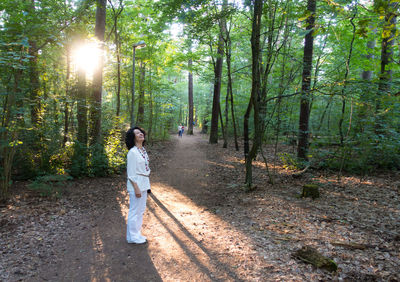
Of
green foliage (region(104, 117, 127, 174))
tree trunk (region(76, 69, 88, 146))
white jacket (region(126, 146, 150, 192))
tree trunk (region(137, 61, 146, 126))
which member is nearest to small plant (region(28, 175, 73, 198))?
tree trunk (region(76, 69, 88, 146))

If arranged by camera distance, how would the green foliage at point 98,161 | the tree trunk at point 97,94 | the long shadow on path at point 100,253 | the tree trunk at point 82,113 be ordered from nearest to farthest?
1. the long shadow on path at point 100,253
2. the tree trunk at point 82,113
3. the green foliage at point 98,161
4. the tree trunk at point 97,94

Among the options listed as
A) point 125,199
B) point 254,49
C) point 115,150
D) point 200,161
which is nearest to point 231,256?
point 125,199

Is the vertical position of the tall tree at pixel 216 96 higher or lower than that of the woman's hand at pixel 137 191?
higher

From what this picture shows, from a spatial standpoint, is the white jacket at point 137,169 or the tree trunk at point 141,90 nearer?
the white jacket at point 137,169

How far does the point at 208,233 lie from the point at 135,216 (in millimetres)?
1581

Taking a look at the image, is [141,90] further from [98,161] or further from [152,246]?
[152,246]

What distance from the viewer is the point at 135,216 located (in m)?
3.89

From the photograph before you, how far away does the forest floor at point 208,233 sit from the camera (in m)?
3.20

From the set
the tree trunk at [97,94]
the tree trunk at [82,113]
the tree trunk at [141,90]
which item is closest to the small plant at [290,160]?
the tree trunk at [97,94]

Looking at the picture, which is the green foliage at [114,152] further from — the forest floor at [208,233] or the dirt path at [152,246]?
the dirt path at [152,246]

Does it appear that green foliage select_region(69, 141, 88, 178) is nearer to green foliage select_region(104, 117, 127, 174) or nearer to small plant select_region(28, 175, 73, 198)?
green foliage select_region(104, 117, 127, 174)

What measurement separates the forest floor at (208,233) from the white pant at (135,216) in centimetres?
16

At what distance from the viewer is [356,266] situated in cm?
308

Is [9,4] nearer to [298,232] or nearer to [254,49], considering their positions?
[254,49]
